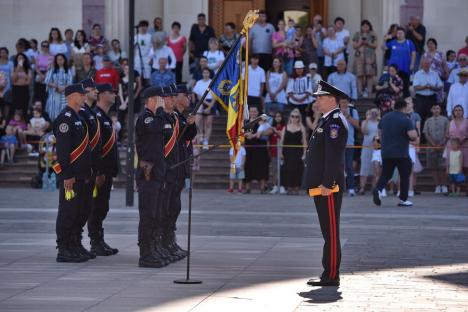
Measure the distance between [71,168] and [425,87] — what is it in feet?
47.1

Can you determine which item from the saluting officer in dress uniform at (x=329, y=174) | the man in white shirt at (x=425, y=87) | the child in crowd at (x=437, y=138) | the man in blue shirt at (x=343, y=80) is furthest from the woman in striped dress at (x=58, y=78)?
the saluting officer in dress uniform at (x=329, y=174)

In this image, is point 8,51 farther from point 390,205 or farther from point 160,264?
point 160,264

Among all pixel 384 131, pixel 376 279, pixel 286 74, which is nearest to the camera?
pixel 376 279

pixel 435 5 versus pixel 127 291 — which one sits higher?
pixel 435 5

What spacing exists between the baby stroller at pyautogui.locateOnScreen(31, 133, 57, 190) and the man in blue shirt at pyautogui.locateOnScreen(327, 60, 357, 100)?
5.89 metres

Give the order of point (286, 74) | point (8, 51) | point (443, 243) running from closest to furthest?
point (443, 243)
point (286, 74)
point (8, 51)

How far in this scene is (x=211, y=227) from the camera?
709 inches

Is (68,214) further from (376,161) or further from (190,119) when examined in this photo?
(376,161)

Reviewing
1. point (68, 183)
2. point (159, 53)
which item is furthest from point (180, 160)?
point (159, 53)

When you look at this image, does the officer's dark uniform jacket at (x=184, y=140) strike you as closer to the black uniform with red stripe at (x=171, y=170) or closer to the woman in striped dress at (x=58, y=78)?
the black uniform with red stripe at (x=171, y=170)

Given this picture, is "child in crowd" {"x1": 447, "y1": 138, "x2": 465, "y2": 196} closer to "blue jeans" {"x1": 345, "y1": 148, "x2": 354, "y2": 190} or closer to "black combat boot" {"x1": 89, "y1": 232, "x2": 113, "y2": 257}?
"blue jeans" {"x1": 345, "y1": 148, "x2": 354, "y2": 190}

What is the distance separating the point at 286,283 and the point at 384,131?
1005cm

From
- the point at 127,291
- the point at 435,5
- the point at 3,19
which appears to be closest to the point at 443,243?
the point at 127,291

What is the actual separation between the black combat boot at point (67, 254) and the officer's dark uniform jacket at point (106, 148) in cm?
99
